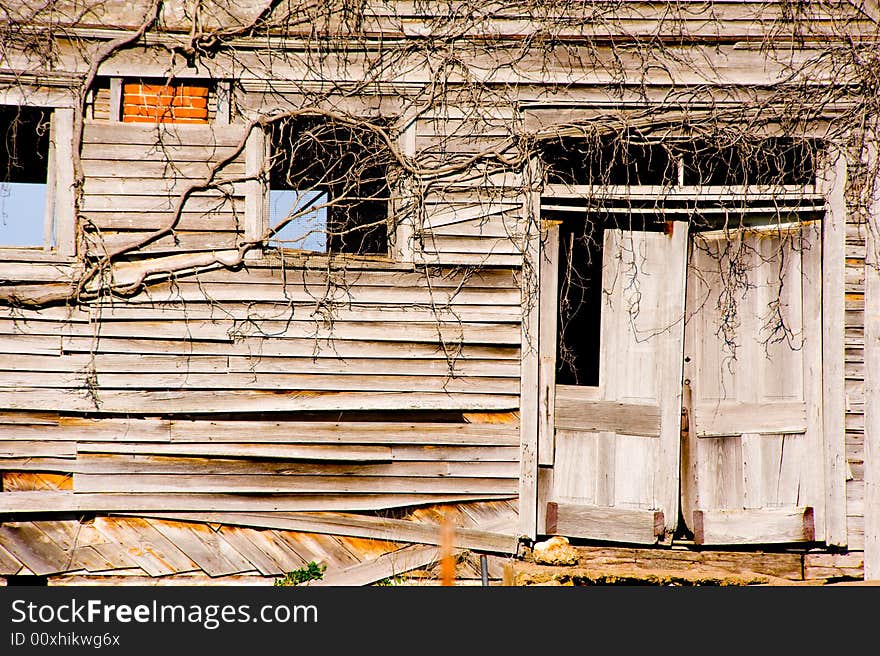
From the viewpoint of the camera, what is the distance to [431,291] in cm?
503

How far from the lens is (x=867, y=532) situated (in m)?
4.96

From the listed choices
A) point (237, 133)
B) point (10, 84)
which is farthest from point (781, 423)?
point (10, 84)

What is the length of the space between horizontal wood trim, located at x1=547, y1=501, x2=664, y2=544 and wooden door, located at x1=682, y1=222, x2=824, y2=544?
0.94ft

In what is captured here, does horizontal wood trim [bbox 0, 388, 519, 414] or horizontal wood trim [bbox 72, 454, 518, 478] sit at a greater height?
horizontal wood trim [bbox 0, 388, 519, 414]

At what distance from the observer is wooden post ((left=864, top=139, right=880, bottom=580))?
16.3ft

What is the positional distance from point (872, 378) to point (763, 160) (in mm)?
1569

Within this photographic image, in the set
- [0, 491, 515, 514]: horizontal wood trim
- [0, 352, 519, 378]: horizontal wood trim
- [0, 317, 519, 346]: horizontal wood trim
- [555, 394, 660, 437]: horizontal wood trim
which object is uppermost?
[0, 317, 519, 346]: horizontal wood trim

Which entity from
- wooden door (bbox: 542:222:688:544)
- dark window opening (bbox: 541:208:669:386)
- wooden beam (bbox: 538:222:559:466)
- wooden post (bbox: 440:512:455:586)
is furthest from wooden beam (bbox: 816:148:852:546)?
wooden post (bbox: 440:512:455:586)

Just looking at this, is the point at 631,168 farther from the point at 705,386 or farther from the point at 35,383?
the point at 35,383

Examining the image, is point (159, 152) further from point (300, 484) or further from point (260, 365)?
point (300, 484)

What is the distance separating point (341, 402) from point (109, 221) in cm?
187

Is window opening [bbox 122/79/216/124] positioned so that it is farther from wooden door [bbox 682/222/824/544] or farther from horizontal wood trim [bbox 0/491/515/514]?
wooden door [bbox 682/222/824/544]

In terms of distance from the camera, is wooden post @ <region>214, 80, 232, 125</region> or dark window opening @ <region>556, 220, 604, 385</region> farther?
dark window opening @ <region>556, 220, 604, 385</region>

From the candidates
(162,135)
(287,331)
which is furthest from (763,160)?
(162,135)
